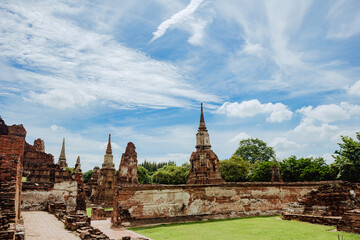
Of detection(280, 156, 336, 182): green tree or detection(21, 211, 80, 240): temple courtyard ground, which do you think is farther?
detection(280, 156, 336, 182): green tree

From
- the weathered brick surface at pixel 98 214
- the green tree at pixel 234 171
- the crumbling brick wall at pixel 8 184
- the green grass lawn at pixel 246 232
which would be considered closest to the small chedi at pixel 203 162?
the weathered brick surface at pixel 98 214

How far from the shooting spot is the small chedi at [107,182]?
2838 cm

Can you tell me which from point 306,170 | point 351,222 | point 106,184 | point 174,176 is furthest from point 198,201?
point 174,176

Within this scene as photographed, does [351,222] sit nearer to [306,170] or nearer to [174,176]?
[306,170]

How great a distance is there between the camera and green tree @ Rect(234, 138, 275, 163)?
176 feet

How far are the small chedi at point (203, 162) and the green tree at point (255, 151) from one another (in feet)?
109

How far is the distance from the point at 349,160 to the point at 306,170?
688 cm

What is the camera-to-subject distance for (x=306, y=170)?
32.2 metres

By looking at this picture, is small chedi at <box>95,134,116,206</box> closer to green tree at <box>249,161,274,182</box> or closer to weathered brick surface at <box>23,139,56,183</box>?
weathered brick surface at <box>23,139,56,183</box>

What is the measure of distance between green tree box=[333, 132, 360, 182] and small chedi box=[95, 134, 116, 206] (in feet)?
75.5

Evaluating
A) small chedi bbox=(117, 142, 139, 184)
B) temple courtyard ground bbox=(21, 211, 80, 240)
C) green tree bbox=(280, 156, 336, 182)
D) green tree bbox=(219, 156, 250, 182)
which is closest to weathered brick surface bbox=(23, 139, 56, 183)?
small chedi bbox=(117, 142, 139, 184)

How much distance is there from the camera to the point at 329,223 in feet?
41.1

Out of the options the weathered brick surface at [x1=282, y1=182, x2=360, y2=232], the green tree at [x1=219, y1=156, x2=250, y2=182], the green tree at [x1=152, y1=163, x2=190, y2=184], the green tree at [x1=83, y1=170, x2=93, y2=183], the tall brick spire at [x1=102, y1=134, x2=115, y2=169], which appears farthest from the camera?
the green tree at [x1=83, y1=170, x2=93, y2=183]

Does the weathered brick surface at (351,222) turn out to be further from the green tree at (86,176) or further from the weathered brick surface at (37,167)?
the green tree at (86,176)
